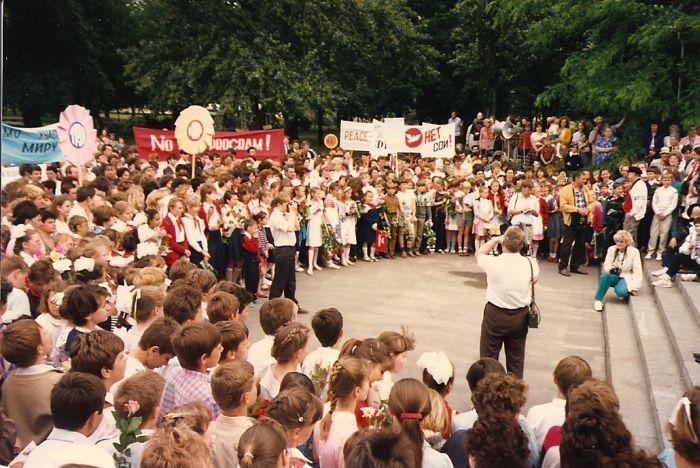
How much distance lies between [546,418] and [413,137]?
1392 cm

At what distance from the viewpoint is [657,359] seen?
880cm

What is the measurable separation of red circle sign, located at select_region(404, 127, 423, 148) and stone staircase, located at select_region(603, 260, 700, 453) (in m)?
7.20

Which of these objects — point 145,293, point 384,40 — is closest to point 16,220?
point 145,293

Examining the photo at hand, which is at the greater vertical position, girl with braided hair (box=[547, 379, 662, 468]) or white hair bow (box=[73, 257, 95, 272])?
white hair bow (box=[73, 257, 95, 272])

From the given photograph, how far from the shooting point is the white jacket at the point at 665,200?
46.6 feet

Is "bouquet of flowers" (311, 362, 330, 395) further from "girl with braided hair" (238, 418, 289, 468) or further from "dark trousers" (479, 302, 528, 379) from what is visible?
"dark trousers" (479, 302, 528, 379)

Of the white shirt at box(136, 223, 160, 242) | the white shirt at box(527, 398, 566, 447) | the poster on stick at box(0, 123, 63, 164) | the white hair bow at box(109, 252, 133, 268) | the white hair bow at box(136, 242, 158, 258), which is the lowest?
the white shirt at box(527, 398, 566, 447)

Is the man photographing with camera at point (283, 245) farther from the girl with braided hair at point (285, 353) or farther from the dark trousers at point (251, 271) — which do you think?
the girl with braided hair at point (285, 353)

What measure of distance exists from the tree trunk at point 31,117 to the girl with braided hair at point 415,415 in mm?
32574

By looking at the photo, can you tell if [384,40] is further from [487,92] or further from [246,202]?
[246,202]

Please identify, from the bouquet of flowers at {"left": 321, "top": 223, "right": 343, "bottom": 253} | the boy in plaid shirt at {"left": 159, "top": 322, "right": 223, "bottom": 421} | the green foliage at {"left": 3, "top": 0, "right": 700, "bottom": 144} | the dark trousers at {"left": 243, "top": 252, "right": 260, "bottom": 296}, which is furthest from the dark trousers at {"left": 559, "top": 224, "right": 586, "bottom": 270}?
the boy in plaid shirt at {"left": 159, "top": 322, "right": 223, "bottom": 421}

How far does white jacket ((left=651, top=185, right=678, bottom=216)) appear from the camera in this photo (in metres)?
14.2

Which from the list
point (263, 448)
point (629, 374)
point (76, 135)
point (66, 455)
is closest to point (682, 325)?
Answer: point (629, 374)

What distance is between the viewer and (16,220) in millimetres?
8906
